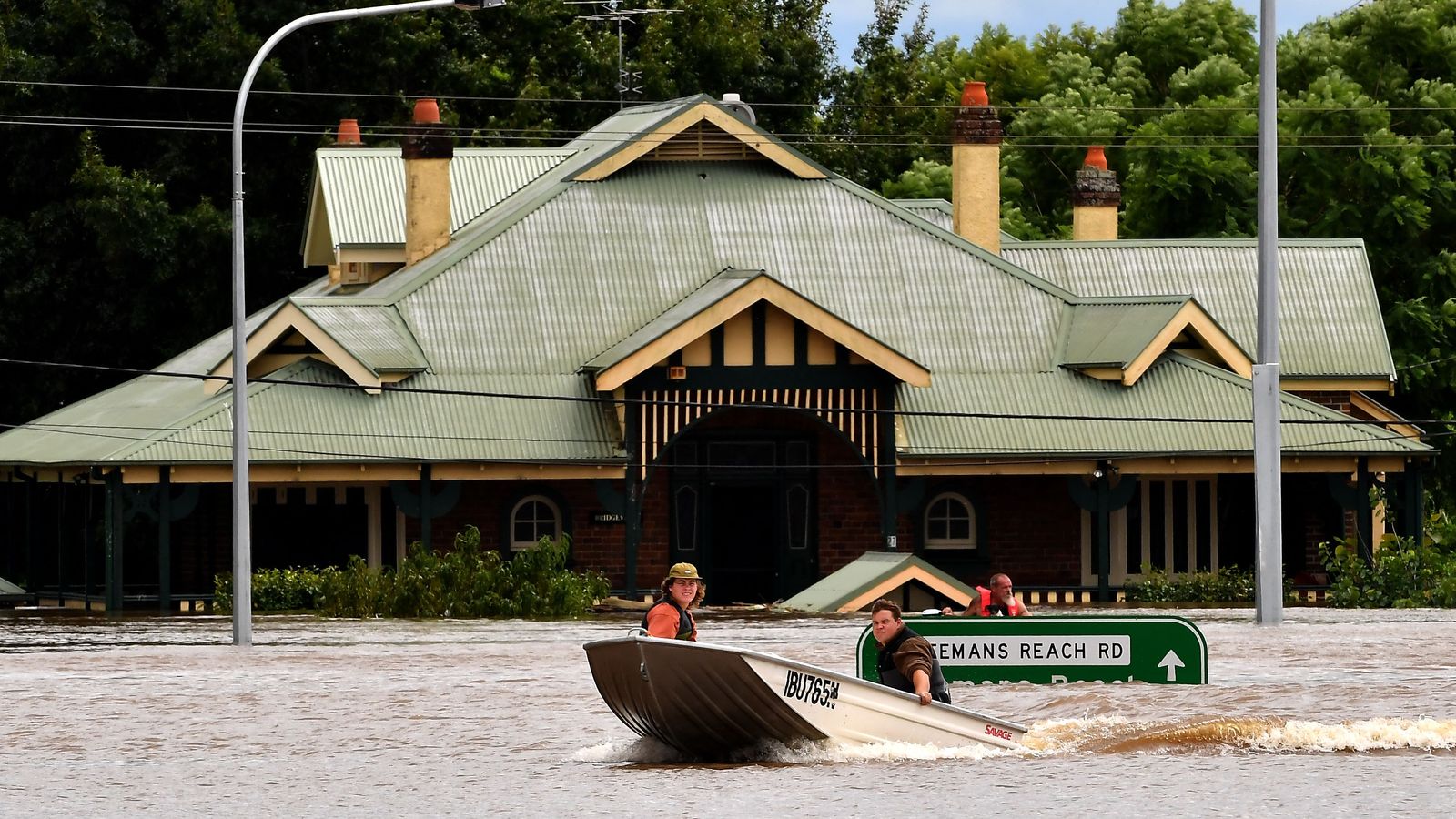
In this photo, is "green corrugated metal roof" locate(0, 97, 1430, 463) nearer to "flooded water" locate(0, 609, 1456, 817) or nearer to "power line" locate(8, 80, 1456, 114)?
"power line" locate(8, 80, 1456, 114)

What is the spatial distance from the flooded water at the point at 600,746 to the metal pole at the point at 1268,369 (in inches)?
66.8

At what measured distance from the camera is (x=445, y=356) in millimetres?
43969

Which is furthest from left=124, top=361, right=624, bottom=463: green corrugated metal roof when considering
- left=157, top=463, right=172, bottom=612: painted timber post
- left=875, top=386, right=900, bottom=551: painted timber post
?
left=875, top=386, right=900, bottom=551: painted timber post

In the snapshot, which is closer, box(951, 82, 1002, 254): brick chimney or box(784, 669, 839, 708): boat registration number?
box(784, 669, 839, 708): boat registration number

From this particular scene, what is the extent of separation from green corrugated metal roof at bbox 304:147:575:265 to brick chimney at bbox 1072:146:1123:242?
9793 mm

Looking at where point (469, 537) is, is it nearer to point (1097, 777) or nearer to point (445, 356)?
point (445, 356)

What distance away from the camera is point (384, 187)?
50000 mm

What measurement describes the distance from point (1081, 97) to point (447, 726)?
4634 cm

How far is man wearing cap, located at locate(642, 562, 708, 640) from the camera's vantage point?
20.4 m

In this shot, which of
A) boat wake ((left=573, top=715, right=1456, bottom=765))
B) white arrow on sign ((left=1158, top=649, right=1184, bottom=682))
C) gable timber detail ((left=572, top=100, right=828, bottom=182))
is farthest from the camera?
gable timber detail ((left=572, top=100, right=828, bottom=182))

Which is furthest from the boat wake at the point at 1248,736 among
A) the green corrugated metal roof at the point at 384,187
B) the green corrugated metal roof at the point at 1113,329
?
the green corrugated metal roof at the point at 384,187

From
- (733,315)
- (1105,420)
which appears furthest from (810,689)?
(1105,420)

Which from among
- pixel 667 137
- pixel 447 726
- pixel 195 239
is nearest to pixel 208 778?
pixel 447 726

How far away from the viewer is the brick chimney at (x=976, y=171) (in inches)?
1924
